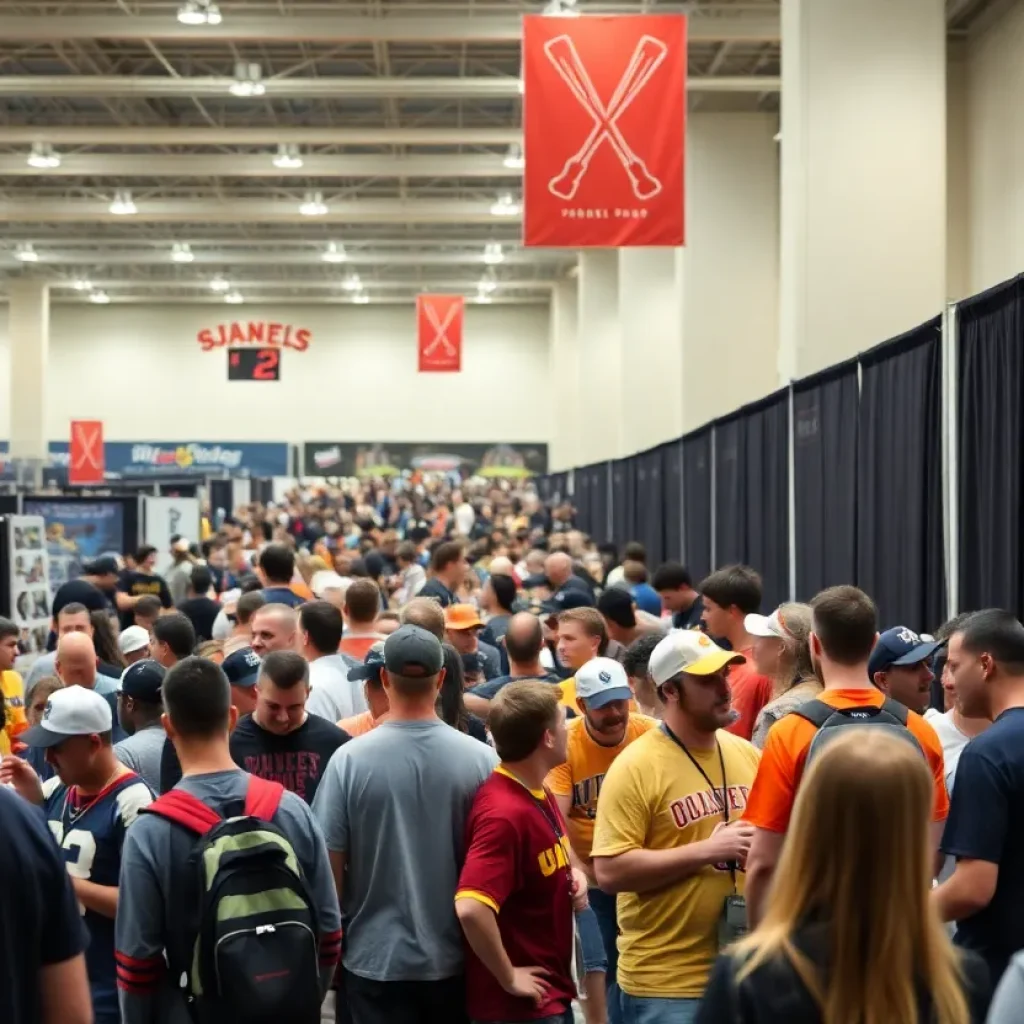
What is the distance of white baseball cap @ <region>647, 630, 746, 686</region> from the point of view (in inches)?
152

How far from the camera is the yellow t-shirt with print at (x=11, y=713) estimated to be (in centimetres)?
634

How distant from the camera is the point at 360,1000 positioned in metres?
3.88

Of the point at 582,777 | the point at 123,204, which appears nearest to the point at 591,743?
the point at 582,777

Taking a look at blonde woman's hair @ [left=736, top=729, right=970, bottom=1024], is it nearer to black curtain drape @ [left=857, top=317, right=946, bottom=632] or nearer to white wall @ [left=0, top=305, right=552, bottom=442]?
black curtain drape @ [left=857, top=317, right=946, bottom=632]

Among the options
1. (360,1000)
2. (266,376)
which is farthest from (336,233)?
(360,1000)

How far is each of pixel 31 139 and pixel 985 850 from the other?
2330 cm

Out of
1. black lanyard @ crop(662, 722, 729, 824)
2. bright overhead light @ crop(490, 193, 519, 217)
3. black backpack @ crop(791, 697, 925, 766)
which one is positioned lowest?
black lanyard @ crop(662, 722, 729, 824)

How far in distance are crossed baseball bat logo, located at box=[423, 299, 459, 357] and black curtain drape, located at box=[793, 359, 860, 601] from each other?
19.6 meters

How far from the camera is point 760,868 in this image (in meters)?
3.56

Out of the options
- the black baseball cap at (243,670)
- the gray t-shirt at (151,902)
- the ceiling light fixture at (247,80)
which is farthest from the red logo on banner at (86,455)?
the gray t-shirt at (151,902)

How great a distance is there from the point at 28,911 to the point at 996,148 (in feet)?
53.3

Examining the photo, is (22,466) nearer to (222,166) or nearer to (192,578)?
(222,166)

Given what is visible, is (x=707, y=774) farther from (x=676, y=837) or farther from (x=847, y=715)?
(x=847, y=715)

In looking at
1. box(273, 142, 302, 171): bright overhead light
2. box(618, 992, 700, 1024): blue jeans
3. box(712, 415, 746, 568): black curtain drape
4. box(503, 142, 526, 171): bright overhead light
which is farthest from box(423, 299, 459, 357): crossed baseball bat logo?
box(618, 992, 700, 1024): blue jeans
